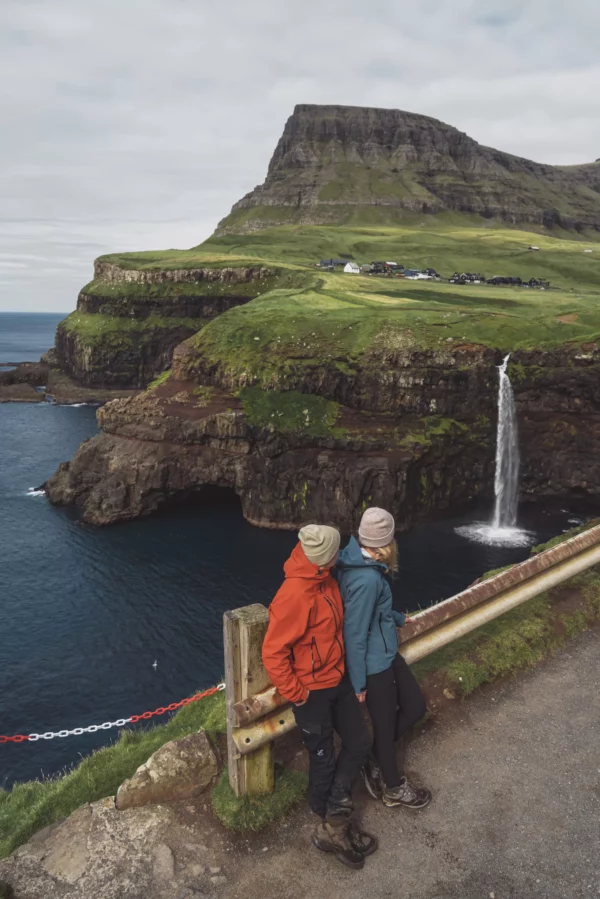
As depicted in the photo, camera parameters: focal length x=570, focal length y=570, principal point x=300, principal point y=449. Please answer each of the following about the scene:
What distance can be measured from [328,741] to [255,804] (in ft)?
4.22

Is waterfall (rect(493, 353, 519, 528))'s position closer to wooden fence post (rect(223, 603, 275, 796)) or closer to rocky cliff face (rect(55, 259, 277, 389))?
wooden fence post (rect(223, 603, 275, 796))

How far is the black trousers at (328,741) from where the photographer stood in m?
7.28

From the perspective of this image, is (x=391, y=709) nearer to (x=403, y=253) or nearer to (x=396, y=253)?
(x=396, y=253)

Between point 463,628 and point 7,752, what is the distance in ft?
86.9

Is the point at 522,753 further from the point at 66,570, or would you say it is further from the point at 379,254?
the point at 379,254

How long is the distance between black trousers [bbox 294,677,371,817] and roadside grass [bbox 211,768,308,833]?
35cm

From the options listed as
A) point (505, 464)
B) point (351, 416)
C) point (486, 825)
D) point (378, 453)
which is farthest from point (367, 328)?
point (486, 825)

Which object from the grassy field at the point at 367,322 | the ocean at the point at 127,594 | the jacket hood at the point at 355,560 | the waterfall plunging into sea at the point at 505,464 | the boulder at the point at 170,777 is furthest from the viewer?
the grassy field at the point at 367,322

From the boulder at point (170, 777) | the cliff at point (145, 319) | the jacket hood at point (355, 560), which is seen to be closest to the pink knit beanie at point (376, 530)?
the jacket hood at point (355, 560)

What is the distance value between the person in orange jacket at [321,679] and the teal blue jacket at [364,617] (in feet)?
0.54

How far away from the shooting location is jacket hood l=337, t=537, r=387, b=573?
24.7ft

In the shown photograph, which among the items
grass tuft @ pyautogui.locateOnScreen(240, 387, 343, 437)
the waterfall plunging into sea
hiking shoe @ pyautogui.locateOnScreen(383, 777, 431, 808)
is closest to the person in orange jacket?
hiking shoe @ pyautogui.locateOnScreen(383, 777, 431, 808)

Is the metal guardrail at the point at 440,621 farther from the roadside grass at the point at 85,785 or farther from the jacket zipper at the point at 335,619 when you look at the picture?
the roadside grass at the point at 85,785

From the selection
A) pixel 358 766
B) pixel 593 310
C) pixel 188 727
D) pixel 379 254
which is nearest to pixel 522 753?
pixel 358 766
